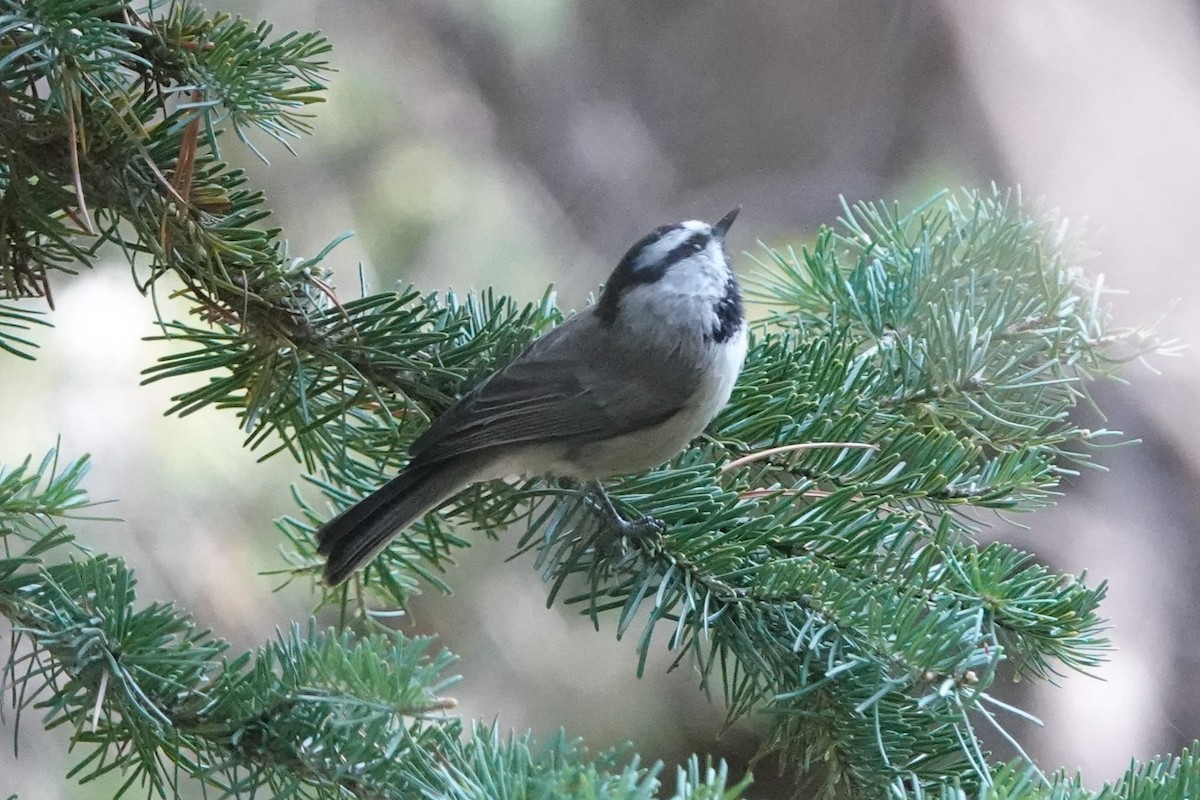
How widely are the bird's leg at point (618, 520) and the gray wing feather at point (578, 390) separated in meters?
0.15

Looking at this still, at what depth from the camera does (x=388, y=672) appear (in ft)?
2.09

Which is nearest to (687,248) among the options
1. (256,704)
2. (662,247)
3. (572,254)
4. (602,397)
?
(662,247)

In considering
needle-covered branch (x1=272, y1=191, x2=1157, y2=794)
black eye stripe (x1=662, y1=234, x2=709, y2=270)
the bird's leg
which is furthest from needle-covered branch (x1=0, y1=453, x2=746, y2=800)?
black eye stripe (x1=662, y1=234, x2=709, y2=270)

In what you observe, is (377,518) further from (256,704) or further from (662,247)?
(662,247)

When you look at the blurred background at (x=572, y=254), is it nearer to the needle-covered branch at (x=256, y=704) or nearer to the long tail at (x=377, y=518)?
the long tail at (x=377, y=518)

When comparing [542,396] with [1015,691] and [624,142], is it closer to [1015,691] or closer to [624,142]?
[1015,691]

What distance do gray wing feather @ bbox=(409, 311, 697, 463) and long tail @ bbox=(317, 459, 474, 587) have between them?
0.06m

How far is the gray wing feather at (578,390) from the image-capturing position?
1.20 m

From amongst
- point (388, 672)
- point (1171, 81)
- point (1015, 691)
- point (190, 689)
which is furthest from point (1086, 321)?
point (1015, 691)

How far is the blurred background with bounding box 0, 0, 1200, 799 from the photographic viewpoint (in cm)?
184

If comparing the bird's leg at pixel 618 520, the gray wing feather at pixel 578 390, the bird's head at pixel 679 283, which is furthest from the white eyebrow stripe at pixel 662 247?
the bird's leg at pixel 618 520

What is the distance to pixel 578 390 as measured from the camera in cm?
137

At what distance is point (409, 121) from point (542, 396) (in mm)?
1387

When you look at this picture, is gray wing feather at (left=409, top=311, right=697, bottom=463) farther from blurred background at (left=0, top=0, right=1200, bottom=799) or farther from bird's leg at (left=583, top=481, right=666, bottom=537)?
blurred background at (left=0, top=0, right=1200, bottom=799)
